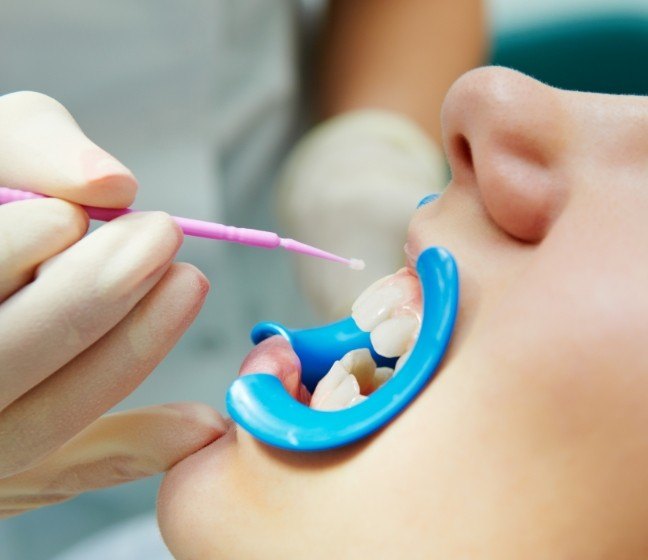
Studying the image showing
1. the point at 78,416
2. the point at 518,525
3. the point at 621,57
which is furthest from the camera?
the point at 621,57

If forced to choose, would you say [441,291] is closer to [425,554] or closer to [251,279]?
[425,554]

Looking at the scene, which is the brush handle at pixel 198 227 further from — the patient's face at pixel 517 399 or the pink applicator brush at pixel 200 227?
the patient's face at pixel 517 399

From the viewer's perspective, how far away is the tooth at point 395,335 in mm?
719

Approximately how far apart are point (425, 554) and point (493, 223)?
254 mm

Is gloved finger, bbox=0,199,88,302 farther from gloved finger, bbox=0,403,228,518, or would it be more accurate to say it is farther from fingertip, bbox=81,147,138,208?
gloved finger, bbox=0,403,228,518

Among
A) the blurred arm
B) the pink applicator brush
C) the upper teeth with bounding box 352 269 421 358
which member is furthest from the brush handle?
the blurred arm

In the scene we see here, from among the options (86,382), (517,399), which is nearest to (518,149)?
(517,399)

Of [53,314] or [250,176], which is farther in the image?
[250,176]

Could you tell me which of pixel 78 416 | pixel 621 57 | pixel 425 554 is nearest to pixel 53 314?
pixel 78 416

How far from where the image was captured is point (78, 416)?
0.71m

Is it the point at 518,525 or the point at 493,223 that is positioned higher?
the point at 493,223

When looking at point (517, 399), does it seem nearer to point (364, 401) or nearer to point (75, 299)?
point (364, 401)

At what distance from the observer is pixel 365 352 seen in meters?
0.77

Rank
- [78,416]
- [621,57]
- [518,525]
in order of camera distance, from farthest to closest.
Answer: [621,57], [78,416], [518,525]
